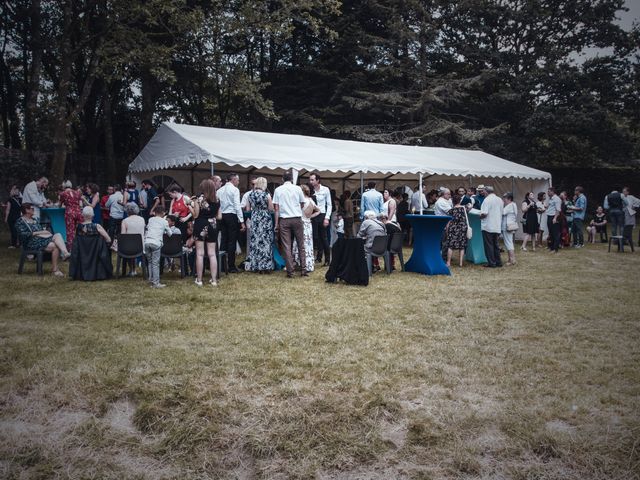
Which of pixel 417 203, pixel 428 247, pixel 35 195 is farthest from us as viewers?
pixel 417 203

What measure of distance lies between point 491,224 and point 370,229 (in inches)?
109

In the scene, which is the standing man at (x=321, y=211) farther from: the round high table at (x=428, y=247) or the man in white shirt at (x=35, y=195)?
the man in white shirt at (x=35, y=195)

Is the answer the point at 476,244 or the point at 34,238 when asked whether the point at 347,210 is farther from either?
the point at 34,238

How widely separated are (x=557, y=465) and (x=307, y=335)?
264 cm

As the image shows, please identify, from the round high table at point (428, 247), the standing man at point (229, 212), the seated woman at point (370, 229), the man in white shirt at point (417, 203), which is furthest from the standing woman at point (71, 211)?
the man in white shirt at point (417, 203)

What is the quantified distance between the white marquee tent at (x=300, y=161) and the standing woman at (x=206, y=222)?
118 inches

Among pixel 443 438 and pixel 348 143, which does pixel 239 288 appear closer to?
pixel 443 438

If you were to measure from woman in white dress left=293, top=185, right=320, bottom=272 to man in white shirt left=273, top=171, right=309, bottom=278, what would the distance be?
0.23 metres

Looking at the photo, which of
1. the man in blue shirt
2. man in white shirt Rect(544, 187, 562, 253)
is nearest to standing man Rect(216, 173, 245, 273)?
the man in blue shirt

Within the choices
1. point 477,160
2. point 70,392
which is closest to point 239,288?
point 70,392

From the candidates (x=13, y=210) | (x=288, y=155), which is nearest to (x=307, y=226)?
(x=288, y=155)

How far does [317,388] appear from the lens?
136 inches

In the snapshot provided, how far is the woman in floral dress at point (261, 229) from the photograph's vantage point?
8.75 m

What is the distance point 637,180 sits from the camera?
26203mm
